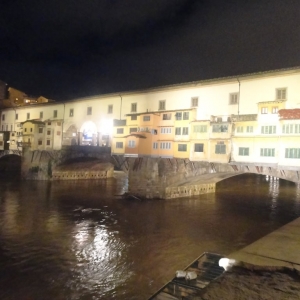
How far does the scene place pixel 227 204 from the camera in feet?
95.3

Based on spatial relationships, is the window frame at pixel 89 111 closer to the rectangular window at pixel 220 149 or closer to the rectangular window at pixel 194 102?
the rectangular window at pixel 194 102

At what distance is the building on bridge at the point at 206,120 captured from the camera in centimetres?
2092

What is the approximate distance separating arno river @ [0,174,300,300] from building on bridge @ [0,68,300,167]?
531 centimetres

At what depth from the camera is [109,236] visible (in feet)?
60.4

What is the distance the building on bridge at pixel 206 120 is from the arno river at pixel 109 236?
17.4 feet

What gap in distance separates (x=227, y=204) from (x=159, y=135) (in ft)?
31.8

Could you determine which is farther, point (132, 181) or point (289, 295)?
point (132, 181)

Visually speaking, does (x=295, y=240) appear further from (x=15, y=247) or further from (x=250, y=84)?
(x=250, y=84)

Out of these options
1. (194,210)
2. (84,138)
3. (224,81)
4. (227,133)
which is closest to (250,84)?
(224,81)

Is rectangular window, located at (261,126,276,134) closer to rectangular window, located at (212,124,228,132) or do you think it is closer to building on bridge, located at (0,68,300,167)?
building on bridge, located at (0,68,300,167)

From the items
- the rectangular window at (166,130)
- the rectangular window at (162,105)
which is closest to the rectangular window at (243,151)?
the rectangular window at (166,130)

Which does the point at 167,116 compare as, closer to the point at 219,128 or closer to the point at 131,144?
the point at 131,144

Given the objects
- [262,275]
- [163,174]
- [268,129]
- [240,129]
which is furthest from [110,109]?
[262,275]

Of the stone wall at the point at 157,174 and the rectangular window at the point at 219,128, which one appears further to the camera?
the stone wall at the point at 157,174
